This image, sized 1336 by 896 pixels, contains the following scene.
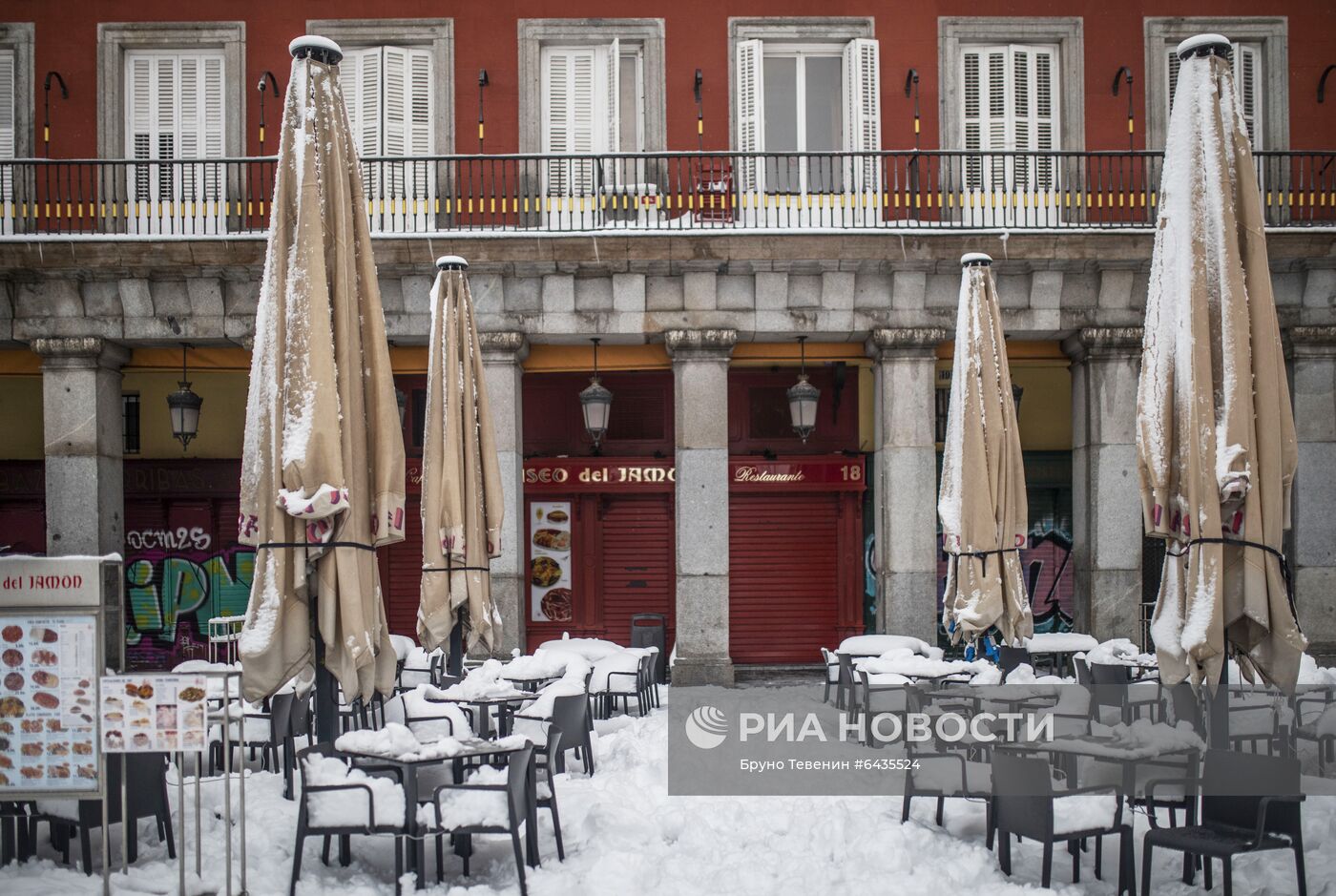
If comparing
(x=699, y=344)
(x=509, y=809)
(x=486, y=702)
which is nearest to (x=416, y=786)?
(x=509, y=809)

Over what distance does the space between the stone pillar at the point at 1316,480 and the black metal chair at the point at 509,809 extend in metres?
13.4

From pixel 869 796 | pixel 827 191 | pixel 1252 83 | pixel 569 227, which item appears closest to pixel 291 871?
pixel 869 796

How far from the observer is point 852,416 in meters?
19.6

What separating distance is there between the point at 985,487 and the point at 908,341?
5.97 m

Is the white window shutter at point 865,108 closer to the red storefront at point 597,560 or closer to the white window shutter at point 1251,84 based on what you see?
the white window shutter at point 1251,84

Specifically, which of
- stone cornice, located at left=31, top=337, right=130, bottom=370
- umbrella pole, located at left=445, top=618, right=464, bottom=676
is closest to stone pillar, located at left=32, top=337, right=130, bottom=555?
stone cornice, located at left=31, top=337, right=130, bottom=370

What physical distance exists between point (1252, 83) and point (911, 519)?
830 cm

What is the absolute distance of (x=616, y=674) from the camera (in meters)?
13.8

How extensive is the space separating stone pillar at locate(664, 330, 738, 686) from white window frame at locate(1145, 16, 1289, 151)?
7120 mm

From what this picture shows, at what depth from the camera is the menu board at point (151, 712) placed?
6625mm

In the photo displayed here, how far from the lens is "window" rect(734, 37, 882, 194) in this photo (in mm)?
17828

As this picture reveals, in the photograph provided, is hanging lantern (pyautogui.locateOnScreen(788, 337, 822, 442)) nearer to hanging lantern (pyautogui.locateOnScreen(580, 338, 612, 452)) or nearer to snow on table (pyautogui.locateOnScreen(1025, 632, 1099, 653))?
hanging lantern (pyautogui.locateOnScreen(580, 338, 612, 452))

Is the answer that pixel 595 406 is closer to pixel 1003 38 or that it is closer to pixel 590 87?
pixel 590 87

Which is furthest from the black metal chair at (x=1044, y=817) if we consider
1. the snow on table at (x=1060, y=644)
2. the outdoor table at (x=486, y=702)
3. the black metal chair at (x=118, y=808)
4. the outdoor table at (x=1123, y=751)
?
the snow on table at (x=1060, y=644)
